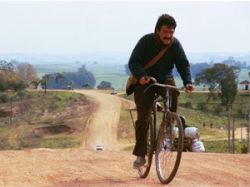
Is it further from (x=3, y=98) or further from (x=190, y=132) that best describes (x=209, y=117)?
(x=190, y=132)

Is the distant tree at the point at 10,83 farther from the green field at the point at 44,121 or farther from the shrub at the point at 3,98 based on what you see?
the shrub at the point at 3,98

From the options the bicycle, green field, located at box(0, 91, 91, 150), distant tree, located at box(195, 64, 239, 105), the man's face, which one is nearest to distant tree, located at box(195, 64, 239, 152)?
distant tree, located at box(195, 64, 239, 105)

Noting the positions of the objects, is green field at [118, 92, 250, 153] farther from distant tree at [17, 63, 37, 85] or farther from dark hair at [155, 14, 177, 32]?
distant tree at [17, 63, 37, 85]

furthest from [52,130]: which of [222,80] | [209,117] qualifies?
[222,80]

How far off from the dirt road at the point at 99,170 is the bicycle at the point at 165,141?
155mm

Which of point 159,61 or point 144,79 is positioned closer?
point 144,79

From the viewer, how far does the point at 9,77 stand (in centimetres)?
7100

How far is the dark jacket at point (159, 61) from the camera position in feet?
20.7

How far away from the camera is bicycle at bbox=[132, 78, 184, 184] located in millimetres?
6066

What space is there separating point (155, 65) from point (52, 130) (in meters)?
43.7

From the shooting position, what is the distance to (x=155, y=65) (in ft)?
21.1

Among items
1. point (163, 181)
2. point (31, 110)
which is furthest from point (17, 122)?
point (163, 181)

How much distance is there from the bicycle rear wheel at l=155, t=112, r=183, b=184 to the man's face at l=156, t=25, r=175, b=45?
75 cm

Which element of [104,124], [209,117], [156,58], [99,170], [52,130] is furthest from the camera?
[209,117]
